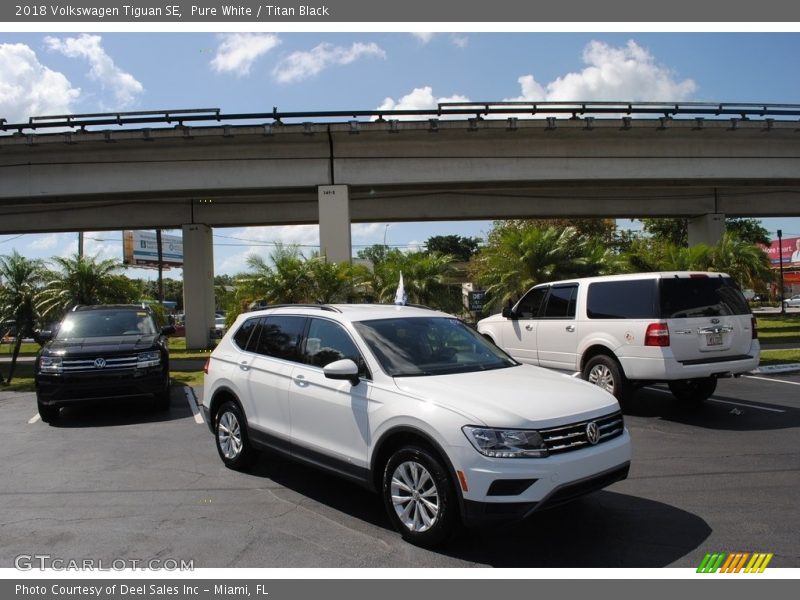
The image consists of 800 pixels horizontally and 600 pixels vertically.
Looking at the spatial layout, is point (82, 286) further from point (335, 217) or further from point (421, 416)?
point (421, 416)

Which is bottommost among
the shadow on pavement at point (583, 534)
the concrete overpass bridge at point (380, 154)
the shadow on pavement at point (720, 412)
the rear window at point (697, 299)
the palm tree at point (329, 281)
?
the shadow on pavement at point (720, 412)

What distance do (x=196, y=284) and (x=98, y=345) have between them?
48.3 ft

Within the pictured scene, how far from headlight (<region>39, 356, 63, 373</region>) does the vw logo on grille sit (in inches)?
315

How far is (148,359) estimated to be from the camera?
9.53m

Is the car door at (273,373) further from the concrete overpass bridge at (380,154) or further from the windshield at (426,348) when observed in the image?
the concrete overpass bridge at (380,154)

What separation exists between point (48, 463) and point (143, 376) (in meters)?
2.58

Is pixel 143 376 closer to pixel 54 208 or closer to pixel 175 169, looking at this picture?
pixel 175 169

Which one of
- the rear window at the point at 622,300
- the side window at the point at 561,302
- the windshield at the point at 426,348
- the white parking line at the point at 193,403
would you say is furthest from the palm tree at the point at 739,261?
the windshield at the point at 426,348

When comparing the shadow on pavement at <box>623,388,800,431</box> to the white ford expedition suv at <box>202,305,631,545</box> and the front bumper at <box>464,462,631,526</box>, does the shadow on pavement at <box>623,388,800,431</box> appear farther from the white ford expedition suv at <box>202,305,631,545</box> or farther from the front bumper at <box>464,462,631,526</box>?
the front bumper at <box>464,462,631,526</box>

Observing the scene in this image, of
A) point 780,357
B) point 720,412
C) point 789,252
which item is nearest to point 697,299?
point 720,412

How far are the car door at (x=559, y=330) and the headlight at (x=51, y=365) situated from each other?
760 centimetres

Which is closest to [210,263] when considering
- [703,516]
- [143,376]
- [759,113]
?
[143,376]

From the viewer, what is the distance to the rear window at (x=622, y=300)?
8.31 metres

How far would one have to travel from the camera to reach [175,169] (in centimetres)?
1839
